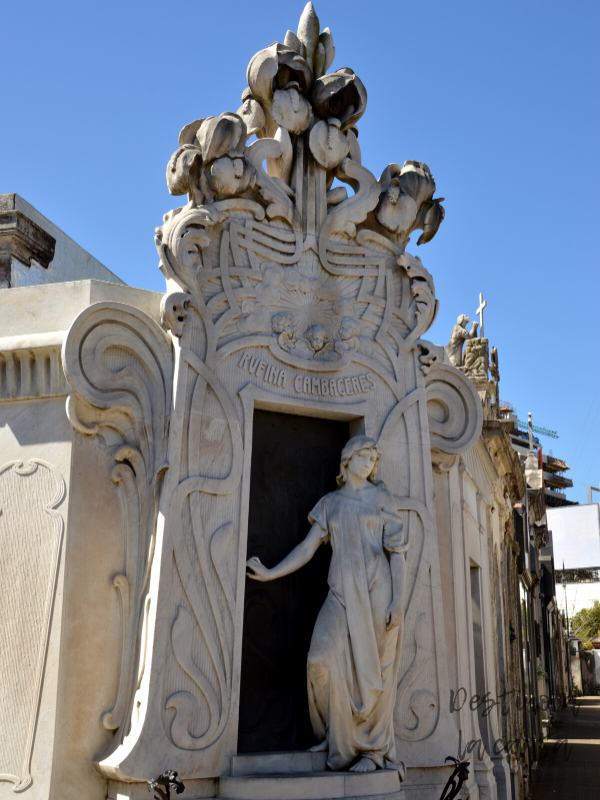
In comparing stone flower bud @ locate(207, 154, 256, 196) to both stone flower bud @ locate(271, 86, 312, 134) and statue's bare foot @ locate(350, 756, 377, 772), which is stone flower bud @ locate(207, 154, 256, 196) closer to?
stone flower bud @ locate(271, 86, 312, 134)

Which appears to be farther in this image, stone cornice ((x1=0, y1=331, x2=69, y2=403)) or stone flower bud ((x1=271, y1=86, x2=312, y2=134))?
stone flower bud ((x1=271, y1=86, x2=312, y2=134))

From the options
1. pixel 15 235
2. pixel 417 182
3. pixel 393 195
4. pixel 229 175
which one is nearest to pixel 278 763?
pixel 229 175

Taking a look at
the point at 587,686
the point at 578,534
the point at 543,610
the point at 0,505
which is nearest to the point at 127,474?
the point at 0,505

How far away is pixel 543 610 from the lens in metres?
32.7

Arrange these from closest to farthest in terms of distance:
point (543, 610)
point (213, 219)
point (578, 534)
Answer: point (213, 219) < point (543, 610) < point (578, 534)

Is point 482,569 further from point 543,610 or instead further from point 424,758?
point 543,610

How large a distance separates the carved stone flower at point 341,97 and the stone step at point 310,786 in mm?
5507

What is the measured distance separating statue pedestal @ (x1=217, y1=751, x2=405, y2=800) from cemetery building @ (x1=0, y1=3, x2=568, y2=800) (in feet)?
0.06

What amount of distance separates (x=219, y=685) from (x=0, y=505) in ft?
6.94

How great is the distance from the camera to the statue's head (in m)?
7.18

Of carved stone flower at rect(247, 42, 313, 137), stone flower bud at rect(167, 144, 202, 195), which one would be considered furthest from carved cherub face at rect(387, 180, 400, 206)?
stone flower bud at rect(167, 144, 202, 195)

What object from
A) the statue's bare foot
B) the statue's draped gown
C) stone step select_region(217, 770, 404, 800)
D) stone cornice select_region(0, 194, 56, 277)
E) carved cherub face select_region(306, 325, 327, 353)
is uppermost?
stone cornice select_region(0, 194, 56, 277)

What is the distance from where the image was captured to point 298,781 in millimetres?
6145

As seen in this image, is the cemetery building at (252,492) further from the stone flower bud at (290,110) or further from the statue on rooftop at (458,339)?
the statue on rooftop at (458,339)
